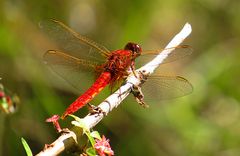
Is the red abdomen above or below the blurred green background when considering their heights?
below

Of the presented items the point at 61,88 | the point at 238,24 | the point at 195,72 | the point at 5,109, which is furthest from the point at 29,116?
the point at 238,24

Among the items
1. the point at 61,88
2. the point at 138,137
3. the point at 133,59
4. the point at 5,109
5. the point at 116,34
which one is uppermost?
the point at 116,34

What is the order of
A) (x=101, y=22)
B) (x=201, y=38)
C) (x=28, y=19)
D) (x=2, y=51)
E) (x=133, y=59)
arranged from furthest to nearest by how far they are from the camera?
(x=201, y=38)
(x=101, y=22)
(x=28, y=19)
(x=2, y=51)
(x=133, y=59)

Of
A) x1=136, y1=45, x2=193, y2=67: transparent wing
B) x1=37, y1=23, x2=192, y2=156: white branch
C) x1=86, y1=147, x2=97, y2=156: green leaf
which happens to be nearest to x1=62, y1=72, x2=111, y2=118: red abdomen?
x1=37, y1=23, x2=192, y2=156: white branch

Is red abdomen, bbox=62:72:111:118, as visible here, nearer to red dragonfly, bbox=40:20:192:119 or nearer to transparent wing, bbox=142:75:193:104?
red dragonfly, bbox=40:20:192:119

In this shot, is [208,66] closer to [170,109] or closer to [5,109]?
[170,109]

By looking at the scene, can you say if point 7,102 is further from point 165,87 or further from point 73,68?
point 165,87

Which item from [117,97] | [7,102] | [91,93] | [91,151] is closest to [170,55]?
[91,93]

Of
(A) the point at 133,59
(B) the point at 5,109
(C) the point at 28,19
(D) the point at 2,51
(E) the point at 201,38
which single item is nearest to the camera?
(B) the point at 5,109
